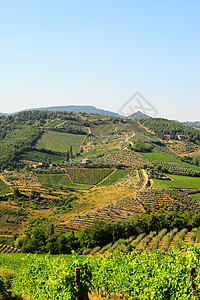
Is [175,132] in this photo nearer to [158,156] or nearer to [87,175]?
[158,156]

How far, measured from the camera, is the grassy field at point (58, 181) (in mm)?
96875

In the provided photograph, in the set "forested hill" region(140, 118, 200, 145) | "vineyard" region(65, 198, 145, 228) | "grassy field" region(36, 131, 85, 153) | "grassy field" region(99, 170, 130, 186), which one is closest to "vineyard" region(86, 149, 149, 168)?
"grassy field" region(99, 170, 130, 186)

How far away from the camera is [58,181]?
331 feet

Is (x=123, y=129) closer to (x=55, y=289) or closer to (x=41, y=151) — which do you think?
(x=41, y=151)

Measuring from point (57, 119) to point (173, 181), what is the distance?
403ft

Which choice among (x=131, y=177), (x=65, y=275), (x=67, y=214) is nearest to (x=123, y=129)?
(x=131, y=177)

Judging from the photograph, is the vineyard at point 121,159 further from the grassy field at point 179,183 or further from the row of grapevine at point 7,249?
the row of grapevine at point 7,249

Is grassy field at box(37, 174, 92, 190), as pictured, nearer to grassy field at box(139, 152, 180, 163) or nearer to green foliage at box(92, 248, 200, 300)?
grassy field at box(139, 152, 180, 163)

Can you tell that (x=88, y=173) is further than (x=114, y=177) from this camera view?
Yes

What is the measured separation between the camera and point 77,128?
179 meters

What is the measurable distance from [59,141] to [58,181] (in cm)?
6013

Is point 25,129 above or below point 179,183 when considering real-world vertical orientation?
above

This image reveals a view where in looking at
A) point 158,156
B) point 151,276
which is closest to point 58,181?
point 158,156

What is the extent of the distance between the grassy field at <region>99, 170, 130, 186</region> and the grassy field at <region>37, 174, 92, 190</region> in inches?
234
